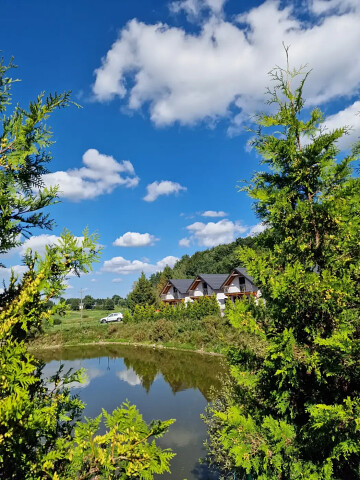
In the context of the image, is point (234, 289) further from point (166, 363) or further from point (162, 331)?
point (166, 363)

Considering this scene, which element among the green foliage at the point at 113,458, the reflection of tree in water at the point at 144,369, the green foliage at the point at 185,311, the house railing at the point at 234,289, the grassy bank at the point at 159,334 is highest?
the house railing at the point at 234,289

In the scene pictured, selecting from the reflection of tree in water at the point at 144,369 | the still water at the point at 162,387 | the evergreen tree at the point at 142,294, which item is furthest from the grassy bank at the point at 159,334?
the evergreen tree at the point at 142,294

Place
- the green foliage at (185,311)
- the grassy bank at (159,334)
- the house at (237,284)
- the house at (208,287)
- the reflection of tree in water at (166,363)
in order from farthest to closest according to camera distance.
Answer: the house at (208,287) → the house at (237,284) → the green foliage at (185,311) → the grassy bank at (159,334) → the reflection of tree in water at (166,363)

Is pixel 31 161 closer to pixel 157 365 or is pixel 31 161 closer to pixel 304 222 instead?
pixel 304 222

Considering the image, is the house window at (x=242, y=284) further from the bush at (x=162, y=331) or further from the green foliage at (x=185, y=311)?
the bush at (x=162, y=331)

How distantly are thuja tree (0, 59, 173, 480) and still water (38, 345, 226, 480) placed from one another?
23.5ft

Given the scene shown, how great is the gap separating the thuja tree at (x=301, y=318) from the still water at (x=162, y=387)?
5627 mm

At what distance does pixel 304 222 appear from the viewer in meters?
7.64

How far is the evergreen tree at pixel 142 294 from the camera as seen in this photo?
59.9 meters

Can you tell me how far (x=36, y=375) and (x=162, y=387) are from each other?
76.9ft

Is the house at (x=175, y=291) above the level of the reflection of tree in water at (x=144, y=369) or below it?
above

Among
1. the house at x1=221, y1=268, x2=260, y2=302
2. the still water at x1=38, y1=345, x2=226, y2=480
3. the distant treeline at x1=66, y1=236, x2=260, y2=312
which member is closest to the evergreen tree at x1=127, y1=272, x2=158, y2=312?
the distant treeline at x1=66, y1=236, x2=260, y2=312

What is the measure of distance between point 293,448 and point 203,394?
18455 millimetres

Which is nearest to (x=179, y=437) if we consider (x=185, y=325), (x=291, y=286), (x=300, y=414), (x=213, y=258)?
(x=300, y=414)
